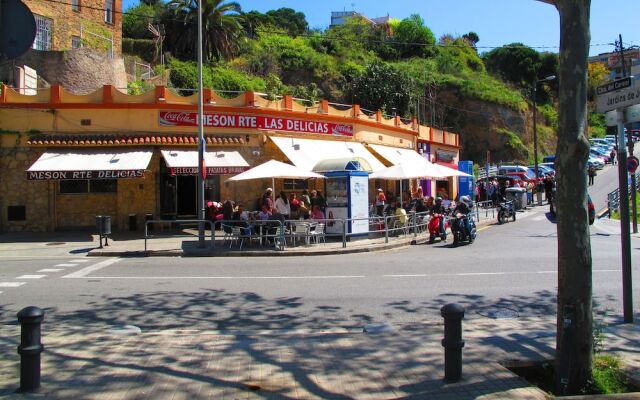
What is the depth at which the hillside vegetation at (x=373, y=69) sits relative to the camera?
47844mm

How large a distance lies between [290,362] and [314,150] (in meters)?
19.0

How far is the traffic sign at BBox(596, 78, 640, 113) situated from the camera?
272 inches

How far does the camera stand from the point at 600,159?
50.4 m

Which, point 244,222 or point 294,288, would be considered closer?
point 294,288

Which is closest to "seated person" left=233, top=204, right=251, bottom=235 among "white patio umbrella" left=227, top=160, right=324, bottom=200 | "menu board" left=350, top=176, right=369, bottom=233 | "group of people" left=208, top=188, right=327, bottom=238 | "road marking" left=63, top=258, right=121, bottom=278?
"group of people" left=208, top=188, right=327, bottom=238

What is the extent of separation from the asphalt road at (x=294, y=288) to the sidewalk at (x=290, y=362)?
32.5 inches

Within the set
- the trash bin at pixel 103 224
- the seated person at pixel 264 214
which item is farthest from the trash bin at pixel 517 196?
the trash bin at pixel 103 224

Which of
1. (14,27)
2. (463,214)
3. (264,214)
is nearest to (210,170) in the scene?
(264,214)

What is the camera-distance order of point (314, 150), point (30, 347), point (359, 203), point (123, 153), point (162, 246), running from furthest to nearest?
point (314, 150)
point (123, 153)
point (359, 203)
point (162, 246)
point (30, 347)

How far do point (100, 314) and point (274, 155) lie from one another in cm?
1570

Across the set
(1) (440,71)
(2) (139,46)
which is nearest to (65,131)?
(2) (139,46)

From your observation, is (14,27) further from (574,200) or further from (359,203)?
(359,203)

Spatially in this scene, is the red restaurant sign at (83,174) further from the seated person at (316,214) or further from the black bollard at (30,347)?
the black bollard at (30,347)

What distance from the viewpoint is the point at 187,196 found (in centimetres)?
2289
